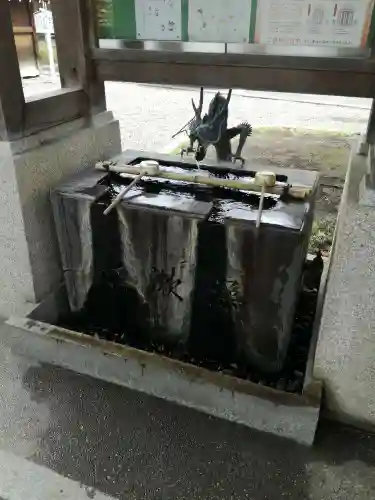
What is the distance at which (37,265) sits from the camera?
239 cm

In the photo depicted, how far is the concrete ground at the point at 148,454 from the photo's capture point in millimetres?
1690

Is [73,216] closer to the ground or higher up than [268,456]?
higher up

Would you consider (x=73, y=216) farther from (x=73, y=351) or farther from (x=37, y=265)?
(x=73, y=351)

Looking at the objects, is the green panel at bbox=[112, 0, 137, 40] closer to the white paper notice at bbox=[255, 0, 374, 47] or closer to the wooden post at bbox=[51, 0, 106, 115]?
the wooden post at bbox=[51, 0, 106, 115]

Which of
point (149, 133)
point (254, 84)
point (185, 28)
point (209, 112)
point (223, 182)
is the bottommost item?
point (149, 133)

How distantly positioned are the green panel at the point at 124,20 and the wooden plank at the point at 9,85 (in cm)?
53

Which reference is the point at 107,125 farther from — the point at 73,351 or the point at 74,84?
the point at 73,351

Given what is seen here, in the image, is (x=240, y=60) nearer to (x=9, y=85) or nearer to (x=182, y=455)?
(x=9, y=85)

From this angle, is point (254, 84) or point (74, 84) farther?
point (74, 84)

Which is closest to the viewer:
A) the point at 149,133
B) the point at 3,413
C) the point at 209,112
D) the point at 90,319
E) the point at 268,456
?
the point at 268,456

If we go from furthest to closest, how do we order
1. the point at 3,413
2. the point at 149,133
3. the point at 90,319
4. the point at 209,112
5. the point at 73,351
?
the point at 149,133 < the point at 90,319 < the point at 209,112 < the point at 73,351 < the point at 3,413

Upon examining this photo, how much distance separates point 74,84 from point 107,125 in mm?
308

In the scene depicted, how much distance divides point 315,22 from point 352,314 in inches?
51.1

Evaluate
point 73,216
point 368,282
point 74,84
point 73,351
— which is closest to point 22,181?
point 73,216
